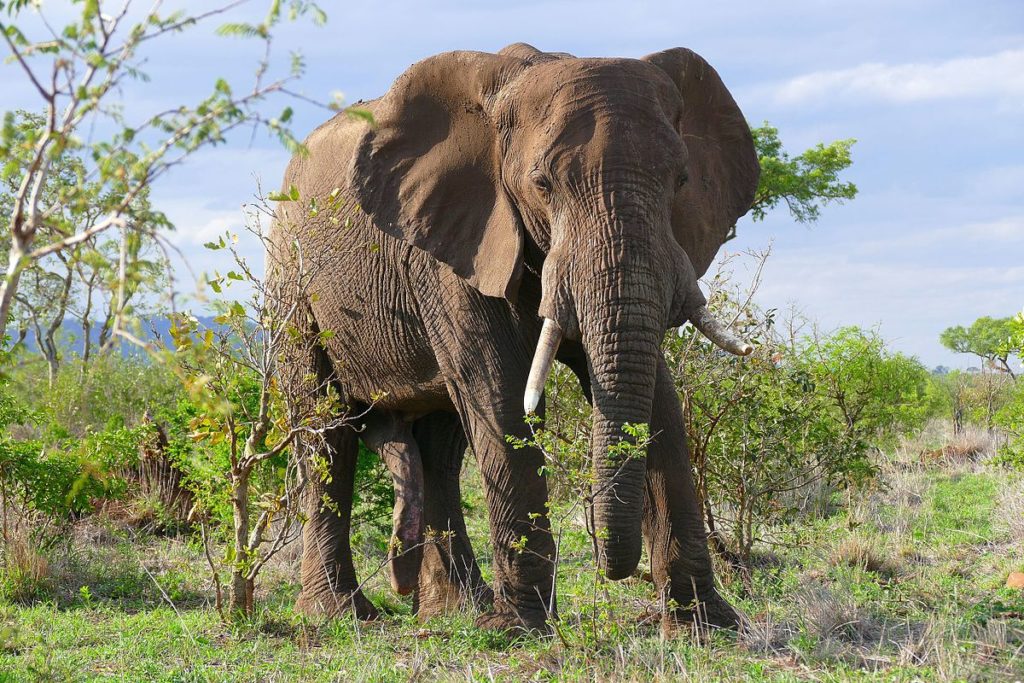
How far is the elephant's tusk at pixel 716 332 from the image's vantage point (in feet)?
19.1

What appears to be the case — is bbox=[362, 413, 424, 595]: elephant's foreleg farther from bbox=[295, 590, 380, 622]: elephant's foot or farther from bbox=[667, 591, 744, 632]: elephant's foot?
bbox=[667, 591, 744, 632]: elephant's foot

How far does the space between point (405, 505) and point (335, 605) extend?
100 cm

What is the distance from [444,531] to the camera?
26.1ft

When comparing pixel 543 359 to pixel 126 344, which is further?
pixel 126 344

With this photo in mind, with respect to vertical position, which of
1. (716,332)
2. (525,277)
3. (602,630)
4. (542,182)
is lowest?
(602,630)

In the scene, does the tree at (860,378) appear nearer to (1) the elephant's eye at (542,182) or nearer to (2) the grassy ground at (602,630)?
(2) the grassy ground at (602,630)

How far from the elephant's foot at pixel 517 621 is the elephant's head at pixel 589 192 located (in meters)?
0.96

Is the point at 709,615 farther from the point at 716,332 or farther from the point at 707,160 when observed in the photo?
the point at 707,160

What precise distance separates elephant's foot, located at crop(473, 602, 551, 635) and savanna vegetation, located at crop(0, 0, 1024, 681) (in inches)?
3.8

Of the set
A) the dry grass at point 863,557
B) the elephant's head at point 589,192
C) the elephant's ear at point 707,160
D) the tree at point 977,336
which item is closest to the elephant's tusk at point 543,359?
the elephant's head at point 589,192

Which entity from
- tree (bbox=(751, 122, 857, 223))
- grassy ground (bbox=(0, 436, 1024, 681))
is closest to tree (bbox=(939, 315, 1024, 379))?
tree (bbox=(751, 122, 857, 223))

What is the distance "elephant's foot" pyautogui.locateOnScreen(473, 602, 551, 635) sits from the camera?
21.5 ft

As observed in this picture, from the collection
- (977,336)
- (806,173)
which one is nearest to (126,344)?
(806,173)

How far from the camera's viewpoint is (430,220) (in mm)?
6766
